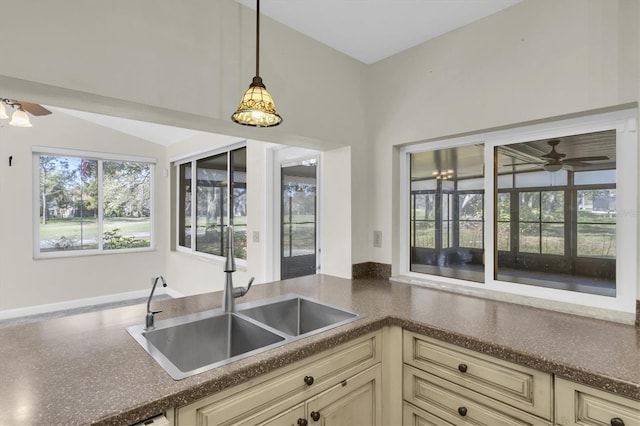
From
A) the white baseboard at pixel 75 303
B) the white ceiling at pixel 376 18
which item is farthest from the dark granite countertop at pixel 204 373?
the white baseboard at pixel 75 303

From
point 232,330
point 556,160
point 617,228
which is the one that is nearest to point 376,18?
point 556,160

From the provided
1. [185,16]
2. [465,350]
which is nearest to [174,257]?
[185,16]

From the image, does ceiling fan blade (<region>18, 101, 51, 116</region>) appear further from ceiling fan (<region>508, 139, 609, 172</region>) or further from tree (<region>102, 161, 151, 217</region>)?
ceiling fan (<region>508, 139, 609, 172</region>)

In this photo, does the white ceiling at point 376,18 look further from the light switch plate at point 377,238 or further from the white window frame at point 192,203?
the white window frame at point 192,203

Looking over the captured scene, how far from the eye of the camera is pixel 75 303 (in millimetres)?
4672

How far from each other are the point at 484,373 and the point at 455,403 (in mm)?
209

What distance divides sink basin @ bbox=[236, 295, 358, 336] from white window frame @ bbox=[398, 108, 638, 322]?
767 millimetres

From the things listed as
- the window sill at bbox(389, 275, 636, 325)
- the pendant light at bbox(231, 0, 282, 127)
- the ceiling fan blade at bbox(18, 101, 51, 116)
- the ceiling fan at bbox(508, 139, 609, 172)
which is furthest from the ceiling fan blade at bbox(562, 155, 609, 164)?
the ceiling fan blade at bbox(18, 101, 51, 116)

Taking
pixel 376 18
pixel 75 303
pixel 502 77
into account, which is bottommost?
pixel 75 303

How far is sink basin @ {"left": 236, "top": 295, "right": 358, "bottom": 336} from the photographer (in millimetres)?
1715

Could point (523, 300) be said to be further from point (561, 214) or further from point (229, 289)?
point (229, 289)

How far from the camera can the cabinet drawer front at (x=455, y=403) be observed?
4.05 feet

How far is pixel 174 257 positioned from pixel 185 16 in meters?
4.38

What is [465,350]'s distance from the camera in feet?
4.43
